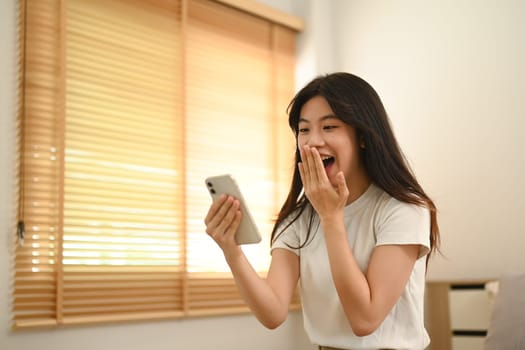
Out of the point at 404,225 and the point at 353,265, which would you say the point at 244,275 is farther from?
the point at 404,225

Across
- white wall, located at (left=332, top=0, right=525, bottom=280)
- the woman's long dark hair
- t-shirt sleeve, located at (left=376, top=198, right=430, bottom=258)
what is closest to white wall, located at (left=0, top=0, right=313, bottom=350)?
white wall, located at (left=332, top=0, right=525, bottom=280)

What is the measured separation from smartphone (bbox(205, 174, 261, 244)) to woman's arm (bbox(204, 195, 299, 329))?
13 millimetres

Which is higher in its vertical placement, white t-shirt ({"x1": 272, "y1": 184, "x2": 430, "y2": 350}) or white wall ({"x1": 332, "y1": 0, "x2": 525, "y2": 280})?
white wall ({"x1": 332, "y1": 0, "x2": 525, "y2": 280})

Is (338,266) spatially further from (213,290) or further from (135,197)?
(213,290)

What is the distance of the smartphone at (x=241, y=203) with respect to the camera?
1.50 m

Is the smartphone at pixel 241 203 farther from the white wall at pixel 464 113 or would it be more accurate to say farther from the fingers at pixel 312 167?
the white wall at pixel 464 113

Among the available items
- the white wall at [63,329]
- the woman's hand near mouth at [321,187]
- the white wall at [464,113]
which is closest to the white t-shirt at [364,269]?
the woman's hand near mouth at [321,187]

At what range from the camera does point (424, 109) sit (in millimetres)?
3605

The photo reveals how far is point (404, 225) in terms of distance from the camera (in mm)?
1505

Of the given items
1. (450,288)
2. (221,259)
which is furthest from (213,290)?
(450,288)

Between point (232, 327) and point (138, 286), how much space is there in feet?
2.06

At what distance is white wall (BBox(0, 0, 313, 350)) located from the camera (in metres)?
2.62

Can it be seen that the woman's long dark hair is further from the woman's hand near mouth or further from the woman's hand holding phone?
the woman's hand holding phone

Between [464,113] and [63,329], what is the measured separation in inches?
83.8
